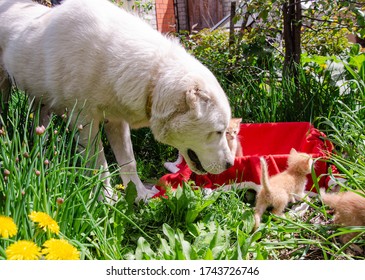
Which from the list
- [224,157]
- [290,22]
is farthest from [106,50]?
[290,22]

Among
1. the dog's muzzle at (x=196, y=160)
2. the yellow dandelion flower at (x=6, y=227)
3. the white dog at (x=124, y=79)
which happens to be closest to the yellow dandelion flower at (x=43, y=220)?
the yellow dandelion flower at (x=6, y=227)

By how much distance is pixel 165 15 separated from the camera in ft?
47.1

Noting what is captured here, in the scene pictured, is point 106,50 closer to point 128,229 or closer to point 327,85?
point 128,229

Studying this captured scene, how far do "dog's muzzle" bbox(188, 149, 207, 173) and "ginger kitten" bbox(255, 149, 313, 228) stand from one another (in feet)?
1.69

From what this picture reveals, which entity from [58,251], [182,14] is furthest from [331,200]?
[182,14]

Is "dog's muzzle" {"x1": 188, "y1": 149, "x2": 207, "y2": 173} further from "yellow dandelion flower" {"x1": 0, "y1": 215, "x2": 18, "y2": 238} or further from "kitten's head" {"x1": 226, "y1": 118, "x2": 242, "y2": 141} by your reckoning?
"yellow dandelion flower" {"x1": 0, "y1": 215, "x2": 18, "y2": 238}

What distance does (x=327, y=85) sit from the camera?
440 centimetres

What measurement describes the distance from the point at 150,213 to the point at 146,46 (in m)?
1.16

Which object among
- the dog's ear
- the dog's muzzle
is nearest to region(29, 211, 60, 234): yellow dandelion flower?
the dog's ear

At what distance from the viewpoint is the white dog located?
3.04 metres

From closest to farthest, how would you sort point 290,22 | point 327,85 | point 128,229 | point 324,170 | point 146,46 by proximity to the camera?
point 128,229
point 146,46
point 324,170
point 327,85
point 290,22

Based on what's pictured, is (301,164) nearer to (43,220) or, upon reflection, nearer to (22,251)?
(43,220)

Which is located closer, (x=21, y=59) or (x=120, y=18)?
(x=120, y=18)

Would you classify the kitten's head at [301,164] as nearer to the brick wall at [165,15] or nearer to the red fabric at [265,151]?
the red fabric at [265,151]
